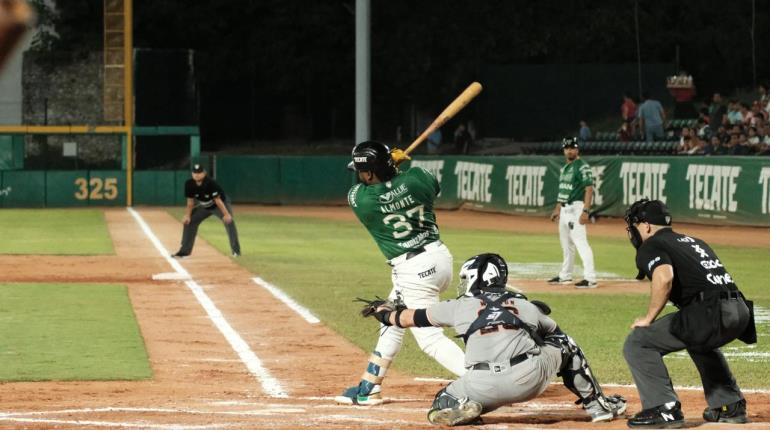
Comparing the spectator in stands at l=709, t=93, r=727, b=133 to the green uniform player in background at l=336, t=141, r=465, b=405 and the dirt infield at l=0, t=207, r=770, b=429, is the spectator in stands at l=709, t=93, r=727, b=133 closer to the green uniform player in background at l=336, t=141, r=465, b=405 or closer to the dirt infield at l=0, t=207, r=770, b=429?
the dirt infield at l=0, t=207, r=770, b=429

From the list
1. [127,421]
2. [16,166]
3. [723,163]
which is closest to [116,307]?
[127,421]

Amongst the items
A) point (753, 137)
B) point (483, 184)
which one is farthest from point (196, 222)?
point (483, 184)

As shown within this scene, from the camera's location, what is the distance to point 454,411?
7.23m

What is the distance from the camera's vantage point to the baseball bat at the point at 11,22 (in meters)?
1.82

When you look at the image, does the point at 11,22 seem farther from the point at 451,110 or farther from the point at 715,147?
the point at 715,147

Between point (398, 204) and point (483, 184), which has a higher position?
point (398, 204)

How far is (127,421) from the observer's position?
745 centimetres

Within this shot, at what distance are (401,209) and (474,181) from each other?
30.4 meters

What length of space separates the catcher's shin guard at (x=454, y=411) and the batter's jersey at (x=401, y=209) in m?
1.54

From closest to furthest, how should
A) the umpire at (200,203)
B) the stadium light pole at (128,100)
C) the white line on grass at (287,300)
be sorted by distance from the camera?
the white line on grass at (287,300) < the umpire at (200,203) < the stadium light pole at (128,100)

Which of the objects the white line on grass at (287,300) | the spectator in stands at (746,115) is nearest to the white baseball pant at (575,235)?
the white line on grass at (287,300)

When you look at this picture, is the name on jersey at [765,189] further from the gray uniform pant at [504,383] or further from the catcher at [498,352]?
the gray uniform pant at [504,383]

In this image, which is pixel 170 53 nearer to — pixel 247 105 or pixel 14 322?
pixel 247 105

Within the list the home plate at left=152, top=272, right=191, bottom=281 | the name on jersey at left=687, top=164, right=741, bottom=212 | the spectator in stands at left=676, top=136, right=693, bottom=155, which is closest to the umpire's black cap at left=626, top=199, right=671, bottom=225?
the home plate at left=152, top=272, right=191, bottom=281
